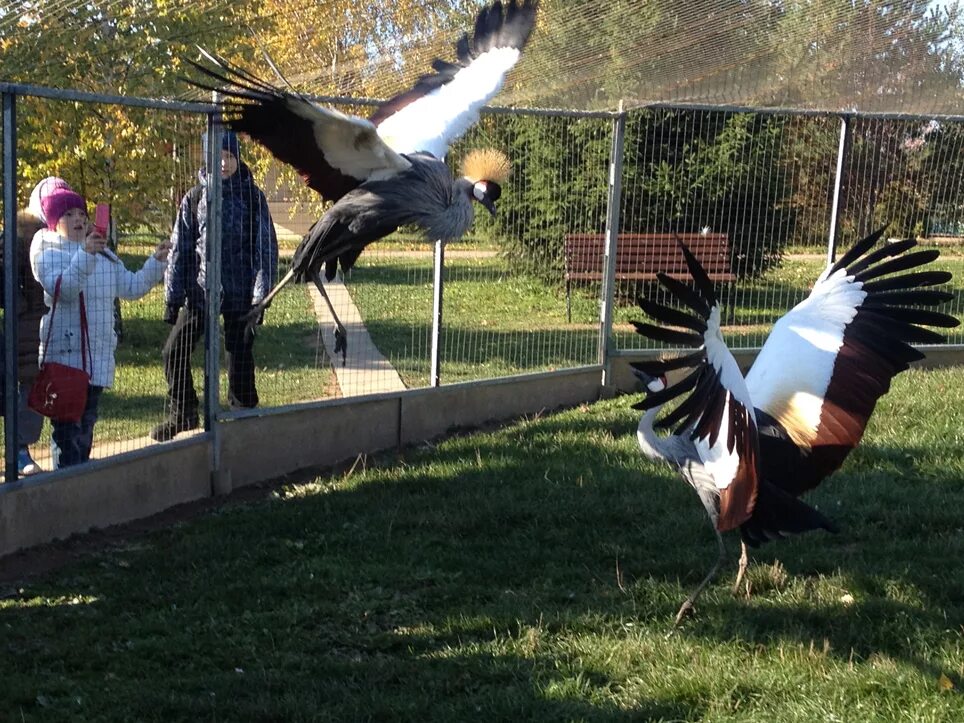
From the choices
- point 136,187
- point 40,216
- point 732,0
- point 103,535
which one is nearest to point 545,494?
point 103,535

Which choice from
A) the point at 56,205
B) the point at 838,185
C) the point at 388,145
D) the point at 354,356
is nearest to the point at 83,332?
the point at 56,205

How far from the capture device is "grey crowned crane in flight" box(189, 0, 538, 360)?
18.6 feet

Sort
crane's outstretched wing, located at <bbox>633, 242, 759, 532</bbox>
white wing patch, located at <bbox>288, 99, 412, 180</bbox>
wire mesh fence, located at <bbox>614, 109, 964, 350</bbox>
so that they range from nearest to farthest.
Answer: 1. crane's outstretched wing, located at <bbox>633, 242, 759, 532</bbox>
2. white wing patch, located at <bbox>288, 99, 412, 180</bbox>
3. wire mesh fence, located at <bbox>614, 109, 964, 350</bbox>

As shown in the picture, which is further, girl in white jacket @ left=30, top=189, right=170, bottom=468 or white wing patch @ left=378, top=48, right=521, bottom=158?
white wing patch @ left=378, top=48, right=521, bottom=158

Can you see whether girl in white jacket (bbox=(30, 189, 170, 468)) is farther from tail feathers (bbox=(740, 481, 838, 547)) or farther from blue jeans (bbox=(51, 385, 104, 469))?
tail feathers (bbox=(740, 481, 838, 547))

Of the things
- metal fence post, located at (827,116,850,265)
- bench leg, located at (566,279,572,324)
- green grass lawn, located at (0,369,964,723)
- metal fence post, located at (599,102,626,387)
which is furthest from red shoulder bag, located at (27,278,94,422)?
metal fence post, located at (827,116,850,265)

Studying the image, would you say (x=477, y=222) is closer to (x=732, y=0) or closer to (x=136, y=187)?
(x=732, y=0)

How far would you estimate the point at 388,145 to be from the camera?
20.6 feet

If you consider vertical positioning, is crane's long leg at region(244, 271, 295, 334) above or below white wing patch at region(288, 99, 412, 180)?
below

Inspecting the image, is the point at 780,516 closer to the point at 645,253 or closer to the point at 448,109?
the point at 448,109

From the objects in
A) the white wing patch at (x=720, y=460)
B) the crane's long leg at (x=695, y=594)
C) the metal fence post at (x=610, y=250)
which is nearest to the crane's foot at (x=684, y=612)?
the crane's long leg at (x=695, y=594)

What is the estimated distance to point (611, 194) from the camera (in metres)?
9.51

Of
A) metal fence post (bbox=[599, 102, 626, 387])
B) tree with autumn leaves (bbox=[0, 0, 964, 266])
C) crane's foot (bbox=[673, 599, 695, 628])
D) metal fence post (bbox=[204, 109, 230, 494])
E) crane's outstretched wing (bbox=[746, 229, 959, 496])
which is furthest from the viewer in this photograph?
metal fence post (bbox=[599, 102, 626, 387])

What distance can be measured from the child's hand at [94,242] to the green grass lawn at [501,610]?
64.8 inches
